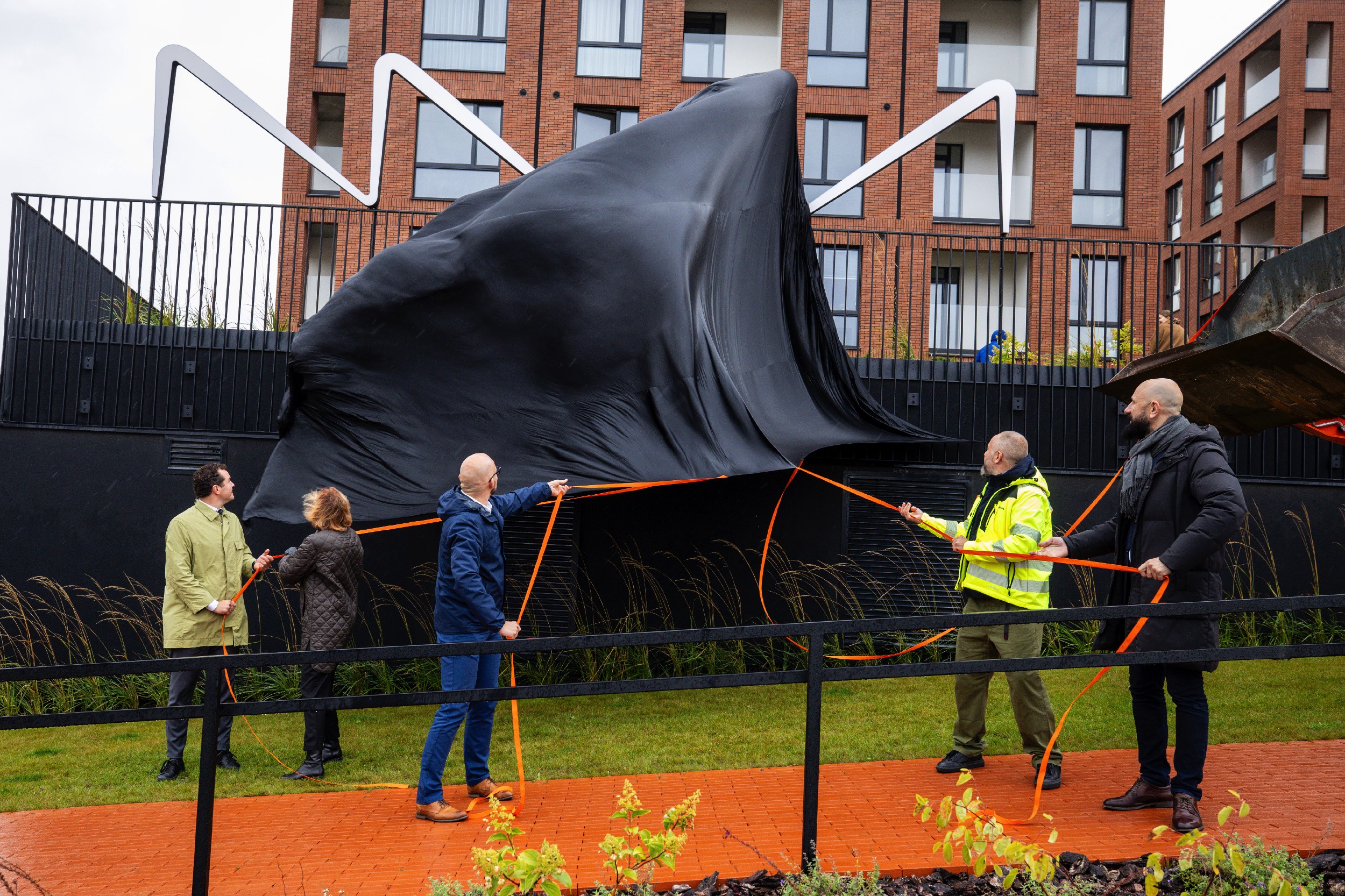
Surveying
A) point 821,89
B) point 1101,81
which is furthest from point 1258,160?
point 821,89

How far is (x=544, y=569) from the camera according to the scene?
8.23 m

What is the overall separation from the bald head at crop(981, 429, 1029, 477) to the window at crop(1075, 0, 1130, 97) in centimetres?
2281

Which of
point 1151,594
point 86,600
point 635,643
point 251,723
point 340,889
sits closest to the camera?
point 635,643

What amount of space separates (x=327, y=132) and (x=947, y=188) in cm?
1644

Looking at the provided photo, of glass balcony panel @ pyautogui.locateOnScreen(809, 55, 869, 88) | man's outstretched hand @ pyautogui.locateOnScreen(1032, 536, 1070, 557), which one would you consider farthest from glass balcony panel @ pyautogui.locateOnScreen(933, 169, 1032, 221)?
man's outstretched hand @ pyautogui.locateOnScreen(1032, 536, 1070, 557)

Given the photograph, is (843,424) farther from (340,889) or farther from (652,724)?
(340,889)

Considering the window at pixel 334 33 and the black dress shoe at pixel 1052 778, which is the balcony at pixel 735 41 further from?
the black dress shoe at pixel 1052 778

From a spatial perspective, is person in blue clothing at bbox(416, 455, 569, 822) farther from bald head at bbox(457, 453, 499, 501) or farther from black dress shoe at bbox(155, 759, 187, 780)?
black dress shoe at bbox(155, 759, 187, 780)

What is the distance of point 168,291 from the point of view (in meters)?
9.43

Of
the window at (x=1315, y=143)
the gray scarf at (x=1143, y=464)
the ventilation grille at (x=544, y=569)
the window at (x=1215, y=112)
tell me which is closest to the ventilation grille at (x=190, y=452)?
the ventilation grille at (x=544, y=569)

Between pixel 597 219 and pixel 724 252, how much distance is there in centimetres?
98

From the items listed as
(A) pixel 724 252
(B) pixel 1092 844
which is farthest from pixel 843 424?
(B) pixel 1092 844

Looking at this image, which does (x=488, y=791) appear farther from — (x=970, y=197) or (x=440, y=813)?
(x=970, y=197)

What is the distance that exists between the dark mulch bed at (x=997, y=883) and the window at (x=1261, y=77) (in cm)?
3655
